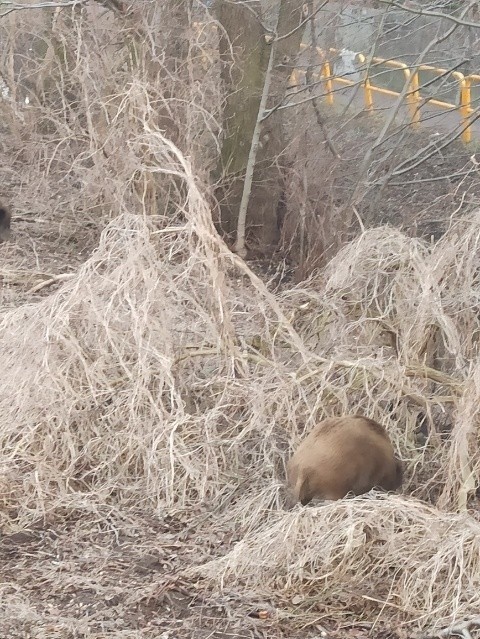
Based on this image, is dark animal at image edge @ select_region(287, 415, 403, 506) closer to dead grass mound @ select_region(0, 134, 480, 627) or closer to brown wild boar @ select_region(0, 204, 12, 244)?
dead grass mound @ select_region(0, 134, 480, 627)

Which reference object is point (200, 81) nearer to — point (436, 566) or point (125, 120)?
point (125, 120)

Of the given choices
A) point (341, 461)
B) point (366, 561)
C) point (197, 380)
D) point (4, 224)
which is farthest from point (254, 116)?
point (366, 561)

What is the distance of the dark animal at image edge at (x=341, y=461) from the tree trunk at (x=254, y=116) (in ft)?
20.5

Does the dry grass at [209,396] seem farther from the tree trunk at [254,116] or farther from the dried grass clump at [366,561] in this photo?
the tree trunk at [254,116]

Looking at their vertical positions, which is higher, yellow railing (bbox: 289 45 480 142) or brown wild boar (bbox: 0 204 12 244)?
yellow railing (bbox: 289 45 480 142)

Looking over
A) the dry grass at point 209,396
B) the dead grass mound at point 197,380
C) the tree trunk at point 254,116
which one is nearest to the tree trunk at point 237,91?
the tree trunk at point 254,116

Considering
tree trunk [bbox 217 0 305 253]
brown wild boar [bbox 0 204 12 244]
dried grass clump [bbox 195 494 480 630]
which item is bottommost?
dried grass clump [bbox 195 494 480 630]

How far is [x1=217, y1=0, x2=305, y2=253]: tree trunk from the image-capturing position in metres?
11.1

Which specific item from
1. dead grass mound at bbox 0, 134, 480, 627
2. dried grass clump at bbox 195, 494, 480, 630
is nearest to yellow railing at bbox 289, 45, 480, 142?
dead grass mound at bbox 0, 134, 480, 627

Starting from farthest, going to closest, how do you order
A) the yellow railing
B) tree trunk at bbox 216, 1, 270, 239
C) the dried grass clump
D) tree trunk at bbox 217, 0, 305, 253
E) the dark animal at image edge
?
tree trunk at bbox 216, 1, 270, 239
tree trunk at bbox 217, 0, 305, 253
the yellow railing
the dark animal at image edge
the dried grass clump

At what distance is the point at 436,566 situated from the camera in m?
4.54

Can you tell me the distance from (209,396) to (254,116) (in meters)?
6.24

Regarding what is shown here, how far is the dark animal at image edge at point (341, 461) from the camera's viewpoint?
17.9 ft

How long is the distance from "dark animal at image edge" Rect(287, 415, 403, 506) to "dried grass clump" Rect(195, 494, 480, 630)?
1.34 ft
